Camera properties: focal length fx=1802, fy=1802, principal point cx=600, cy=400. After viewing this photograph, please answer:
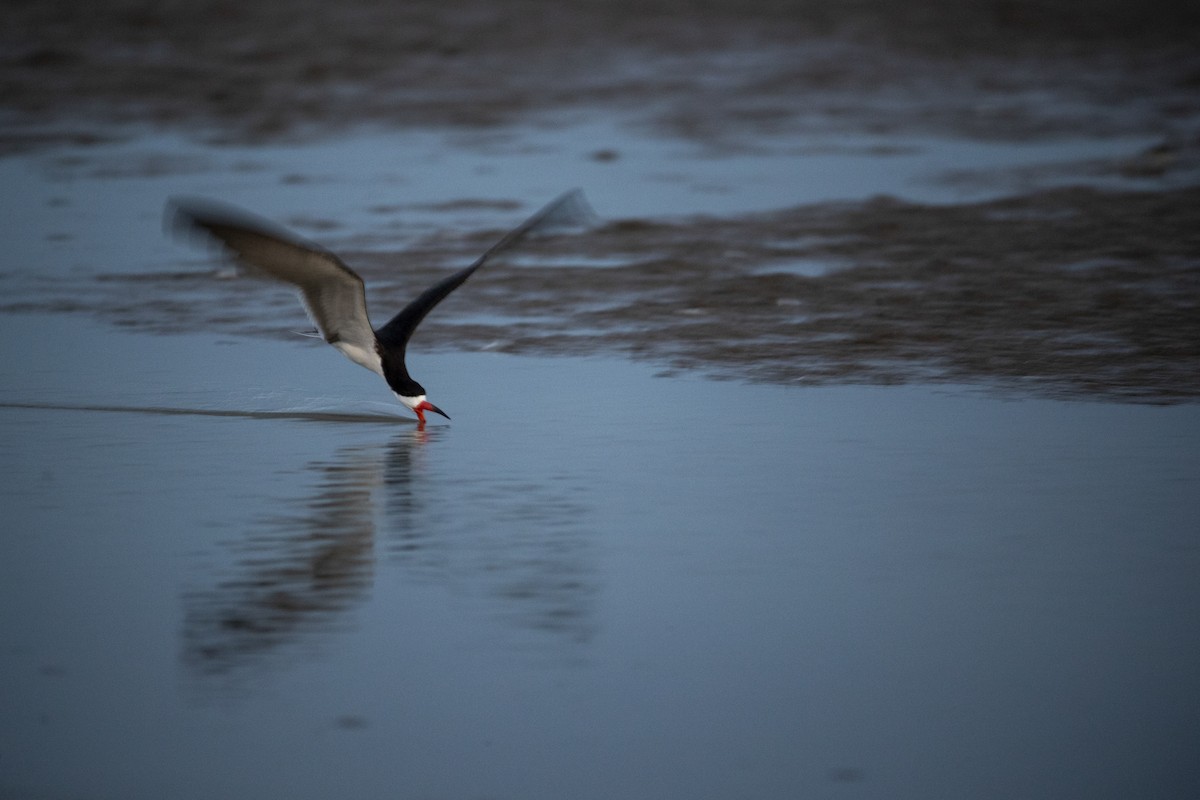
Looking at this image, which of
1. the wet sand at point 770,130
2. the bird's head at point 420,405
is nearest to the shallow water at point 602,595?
the bird's head at point 420,405

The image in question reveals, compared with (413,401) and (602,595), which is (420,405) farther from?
(602,595)

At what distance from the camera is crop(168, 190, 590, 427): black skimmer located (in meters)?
6.35

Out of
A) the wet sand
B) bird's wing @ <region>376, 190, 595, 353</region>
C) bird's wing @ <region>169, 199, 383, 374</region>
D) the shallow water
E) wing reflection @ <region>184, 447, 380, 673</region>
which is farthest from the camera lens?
the wet sand

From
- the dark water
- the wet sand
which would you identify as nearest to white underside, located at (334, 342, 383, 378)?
the dark water

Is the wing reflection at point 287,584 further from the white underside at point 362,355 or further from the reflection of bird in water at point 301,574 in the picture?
the white underside at point 362,355

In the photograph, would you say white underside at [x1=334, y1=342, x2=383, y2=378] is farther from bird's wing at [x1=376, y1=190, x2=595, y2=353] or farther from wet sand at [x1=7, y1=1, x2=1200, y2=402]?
wet sand at [x1=7, y1=1, x2=1200, y2=402]

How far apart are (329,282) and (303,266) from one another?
7.8 inches

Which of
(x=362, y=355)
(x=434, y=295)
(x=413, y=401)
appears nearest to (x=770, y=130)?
(x=434, y=295)

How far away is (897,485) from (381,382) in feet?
9.21

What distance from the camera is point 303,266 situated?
667cm

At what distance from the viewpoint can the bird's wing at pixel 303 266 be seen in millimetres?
6340

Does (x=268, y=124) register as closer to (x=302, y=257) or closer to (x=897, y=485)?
(x=302, y=257)

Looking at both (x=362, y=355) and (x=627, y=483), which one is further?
(x=362, y=355)

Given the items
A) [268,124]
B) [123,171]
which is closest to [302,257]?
[123,171]
